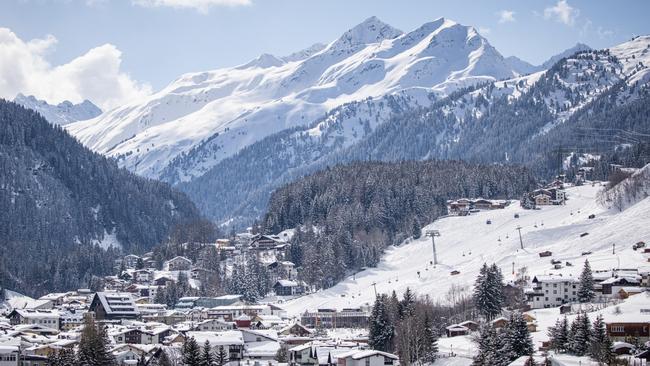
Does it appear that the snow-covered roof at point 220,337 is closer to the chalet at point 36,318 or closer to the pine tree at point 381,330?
the pine tree at point 381,330

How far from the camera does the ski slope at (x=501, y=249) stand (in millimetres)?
131250

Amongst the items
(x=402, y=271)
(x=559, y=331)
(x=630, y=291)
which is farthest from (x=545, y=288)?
(x=402, y=271)

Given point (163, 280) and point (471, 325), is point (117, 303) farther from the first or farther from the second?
point (471, 325)

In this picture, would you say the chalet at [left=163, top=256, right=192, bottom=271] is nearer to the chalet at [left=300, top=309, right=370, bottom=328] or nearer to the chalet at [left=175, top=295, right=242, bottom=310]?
the chalet at [left=175, top=295, right=242, bottom=310]

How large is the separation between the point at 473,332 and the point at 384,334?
8.41m

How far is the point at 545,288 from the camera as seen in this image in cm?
11244

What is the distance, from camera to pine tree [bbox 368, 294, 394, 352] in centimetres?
9912

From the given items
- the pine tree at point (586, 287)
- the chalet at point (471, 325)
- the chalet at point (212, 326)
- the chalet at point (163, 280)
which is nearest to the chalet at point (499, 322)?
the chalet at point (471, 325)

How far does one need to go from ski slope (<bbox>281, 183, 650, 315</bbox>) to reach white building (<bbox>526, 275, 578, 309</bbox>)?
20.7ft

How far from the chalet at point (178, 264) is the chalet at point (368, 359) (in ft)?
287

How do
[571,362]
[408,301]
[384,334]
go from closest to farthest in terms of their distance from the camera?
[571,362], [384,334], [408,301]

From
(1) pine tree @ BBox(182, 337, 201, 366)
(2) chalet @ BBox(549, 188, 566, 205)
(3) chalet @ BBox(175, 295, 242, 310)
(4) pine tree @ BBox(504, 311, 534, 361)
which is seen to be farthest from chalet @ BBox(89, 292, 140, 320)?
(2) chalet @ BBox(549, 188, 566, 205)

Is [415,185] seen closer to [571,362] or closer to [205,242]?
[205,242]

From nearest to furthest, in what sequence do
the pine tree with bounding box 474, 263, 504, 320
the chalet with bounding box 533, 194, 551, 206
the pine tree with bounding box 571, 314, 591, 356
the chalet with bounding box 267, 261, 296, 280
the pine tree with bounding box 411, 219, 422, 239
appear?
1. the pine tree with bounding box 571, 314, 591, 356
2. the pine tree with bounding box 474, 263, 504, 320
3. the chalet with bounding box 267, 261, 296, 280
4. the pine tree with bounding box 411, 219, 422, 239
5. the chalet with bounding box 533, 194, 551, 206
